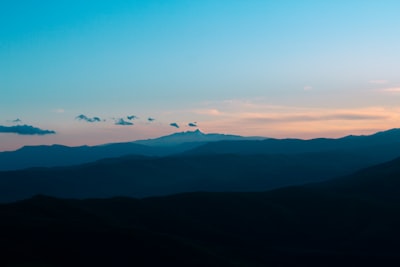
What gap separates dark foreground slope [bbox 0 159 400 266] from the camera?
293ft

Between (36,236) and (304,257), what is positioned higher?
(36,236)

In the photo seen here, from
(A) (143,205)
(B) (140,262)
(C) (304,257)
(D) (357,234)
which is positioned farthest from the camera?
(A) (143,205)

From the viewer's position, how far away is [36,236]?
90.1m

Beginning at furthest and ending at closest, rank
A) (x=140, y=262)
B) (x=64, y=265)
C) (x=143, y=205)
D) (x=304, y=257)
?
(x=143, y=205)
(x=304, y=257)
(x=140, y=262)
(x=64, y=265)

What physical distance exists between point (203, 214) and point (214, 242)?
26.1m

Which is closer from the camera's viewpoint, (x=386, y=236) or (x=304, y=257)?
(x=304, y=257)

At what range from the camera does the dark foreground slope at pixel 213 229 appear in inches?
3514

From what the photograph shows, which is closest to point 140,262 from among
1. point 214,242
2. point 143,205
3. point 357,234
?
point 214,242

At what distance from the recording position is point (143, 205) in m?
143

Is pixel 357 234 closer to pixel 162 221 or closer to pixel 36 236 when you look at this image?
pixel 162 221

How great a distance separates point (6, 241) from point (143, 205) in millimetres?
60362

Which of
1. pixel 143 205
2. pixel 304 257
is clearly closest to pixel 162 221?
pixel 143 205

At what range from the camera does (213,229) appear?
13000 centimetres

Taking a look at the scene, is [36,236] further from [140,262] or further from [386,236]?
[386,236]
